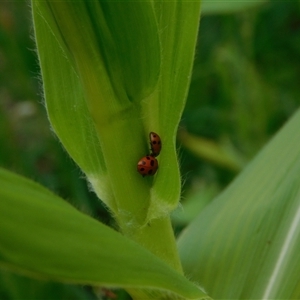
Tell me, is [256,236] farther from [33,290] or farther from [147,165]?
[33,290]

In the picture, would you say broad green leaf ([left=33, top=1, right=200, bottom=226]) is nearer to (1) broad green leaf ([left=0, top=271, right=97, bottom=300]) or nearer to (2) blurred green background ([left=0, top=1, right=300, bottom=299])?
(1) broad green leaf ([left=0, top=271, right=97, bottom=300])

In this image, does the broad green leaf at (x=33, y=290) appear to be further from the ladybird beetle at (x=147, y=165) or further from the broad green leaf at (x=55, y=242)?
the broad green leaf at (x=55, y=242)

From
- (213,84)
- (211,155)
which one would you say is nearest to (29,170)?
(211,155)

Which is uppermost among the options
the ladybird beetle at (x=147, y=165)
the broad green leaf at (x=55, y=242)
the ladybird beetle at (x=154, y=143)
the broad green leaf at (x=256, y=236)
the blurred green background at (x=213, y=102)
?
the broad green leaf at (x=55, y=242)

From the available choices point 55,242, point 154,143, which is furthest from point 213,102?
point 55,242

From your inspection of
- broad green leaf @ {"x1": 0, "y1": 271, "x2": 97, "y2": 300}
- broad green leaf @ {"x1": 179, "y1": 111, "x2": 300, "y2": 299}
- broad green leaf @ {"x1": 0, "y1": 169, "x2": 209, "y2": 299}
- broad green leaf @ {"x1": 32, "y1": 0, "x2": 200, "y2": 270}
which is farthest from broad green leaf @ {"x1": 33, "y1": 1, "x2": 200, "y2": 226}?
broad green leaf @ {"x1": 0, "y1": 271, "x2": 97, "y2": 300}

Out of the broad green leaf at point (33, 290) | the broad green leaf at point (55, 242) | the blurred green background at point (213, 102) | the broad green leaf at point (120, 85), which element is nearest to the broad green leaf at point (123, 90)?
the broad green leaf at point (120, 85)
